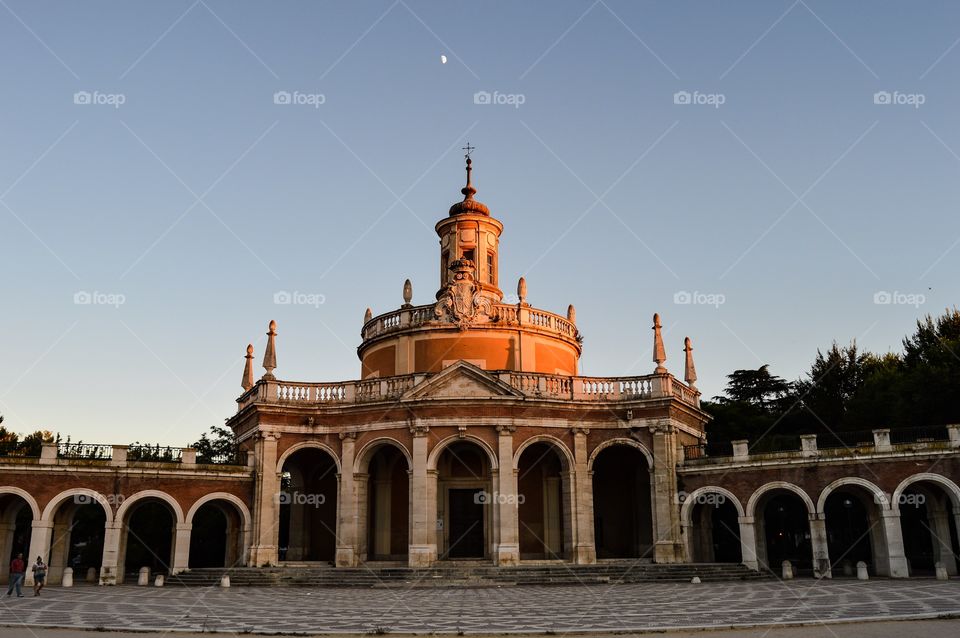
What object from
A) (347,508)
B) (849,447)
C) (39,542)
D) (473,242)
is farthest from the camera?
(473,242)

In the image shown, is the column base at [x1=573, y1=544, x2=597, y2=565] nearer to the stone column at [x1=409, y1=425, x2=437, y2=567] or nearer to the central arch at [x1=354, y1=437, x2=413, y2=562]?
the stone column at [x1=409, y1=425, x2=437, y2=567]

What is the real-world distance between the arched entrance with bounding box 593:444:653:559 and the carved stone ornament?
7.98 meters

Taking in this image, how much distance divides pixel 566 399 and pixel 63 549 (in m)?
20.9

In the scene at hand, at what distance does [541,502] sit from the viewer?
35500 mm

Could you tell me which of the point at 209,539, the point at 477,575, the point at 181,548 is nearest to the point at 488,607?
the point at 477,575

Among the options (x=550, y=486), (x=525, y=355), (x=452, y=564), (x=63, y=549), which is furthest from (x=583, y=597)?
(x=63, y=549)

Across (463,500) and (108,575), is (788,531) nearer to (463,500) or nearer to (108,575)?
(463,500)

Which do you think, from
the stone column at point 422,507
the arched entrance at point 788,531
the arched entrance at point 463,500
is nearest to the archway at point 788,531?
the arched entrance at point 788,531

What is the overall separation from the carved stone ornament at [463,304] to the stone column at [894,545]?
17463mm

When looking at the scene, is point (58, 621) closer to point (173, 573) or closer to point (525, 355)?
point (173, 573)

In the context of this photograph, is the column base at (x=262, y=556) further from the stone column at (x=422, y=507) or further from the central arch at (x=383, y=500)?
the stone column at (x=422, y=507)

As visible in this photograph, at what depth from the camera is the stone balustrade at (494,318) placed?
3742cm

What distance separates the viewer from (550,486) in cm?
3556

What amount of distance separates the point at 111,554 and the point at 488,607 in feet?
64.4
